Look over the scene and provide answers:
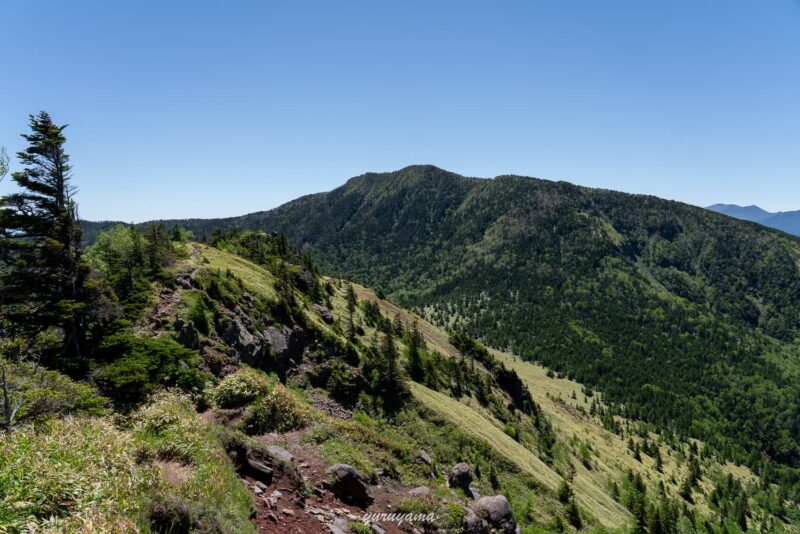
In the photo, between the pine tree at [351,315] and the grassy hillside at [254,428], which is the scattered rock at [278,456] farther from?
the pine tree at [351,315]

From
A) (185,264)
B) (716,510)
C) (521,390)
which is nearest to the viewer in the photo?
(185,264)

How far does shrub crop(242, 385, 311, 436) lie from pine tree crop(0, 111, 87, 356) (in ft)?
39.7

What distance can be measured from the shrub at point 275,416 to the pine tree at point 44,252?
39.7ft

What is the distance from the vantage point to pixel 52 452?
36.0 feet

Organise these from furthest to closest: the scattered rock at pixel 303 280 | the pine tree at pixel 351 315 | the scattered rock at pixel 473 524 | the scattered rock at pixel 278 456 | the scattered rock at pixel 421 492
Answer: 1. the scattered rock at pixel 303 280
2. the pine tree at pixel 351 315
3. the scattered rock at pixel 421 492
4. the scattered rock at pixel 473 524
5. the scattered rock at pixel 278 456

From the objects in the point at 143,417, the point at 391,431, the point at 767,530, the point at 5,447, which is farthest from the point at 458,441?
the point at 767,530

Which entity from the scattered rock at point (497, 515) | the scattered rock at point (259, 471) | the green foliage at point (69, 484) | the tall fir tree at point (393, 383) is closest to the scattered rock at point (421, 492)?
the scattered rock at point (497, 515)

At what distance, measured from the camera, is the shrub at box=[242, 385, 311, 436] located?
2642cm

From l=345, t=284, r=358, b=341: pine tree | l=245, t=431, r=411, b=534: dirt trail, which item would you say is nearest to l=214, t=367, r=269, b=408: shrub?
l=245, t=431, r=411, b=534: dirt trail

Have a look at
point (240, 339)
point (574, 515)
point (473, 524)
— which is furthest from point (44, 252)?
point (574, 515)

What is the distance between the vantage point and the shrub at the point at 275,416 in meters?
26.4

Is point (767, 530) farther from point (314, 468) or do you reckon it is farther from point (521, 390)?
point (314, 468)

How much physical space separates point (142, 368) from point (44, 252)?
10.5 m

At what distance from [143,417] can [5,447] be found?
10380 millimetres
